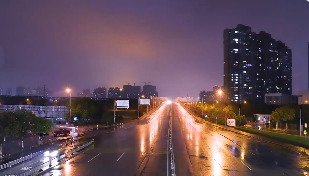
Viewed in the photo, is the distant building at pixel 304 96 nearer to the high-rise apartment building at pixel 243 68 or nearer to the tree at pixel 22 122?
the tree at pixel 22 122

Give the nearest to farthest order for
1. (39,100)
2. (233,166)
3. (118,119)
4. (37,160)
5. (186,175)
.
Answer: (186,175) → (233,166) → (37,160) → (118,119) → (39,100)

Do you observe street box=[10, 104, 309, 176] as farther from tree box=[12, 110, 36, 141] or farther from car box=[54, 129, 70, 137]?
car box=[54, 129, 70, 137]

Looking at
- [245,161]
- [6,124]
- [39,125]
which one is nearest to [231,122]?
[245,161]

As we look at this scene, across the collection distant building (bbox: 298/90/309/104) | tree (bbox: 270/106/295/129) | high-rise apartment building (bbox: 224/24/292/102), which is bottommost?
tree (bbox: 270/106/295/129)

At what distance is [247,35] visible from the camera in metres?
194

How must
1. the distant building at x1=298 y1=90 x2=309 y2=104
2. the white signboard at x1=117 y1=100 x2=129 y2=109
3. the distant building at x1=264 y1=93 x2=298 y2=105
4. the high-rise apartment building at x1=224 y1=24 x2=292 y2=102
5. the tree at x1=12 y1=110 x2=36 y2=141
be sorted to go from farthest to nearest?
the high-rise apartment building at x1=224 y1=24 x2=292 y2=102
the distant building at x1=264 y1=93 x2=298 y2=105
the distant building at x1=298 y1=90 x2=309 y2=104
the white signboard at x1=117 y1=100 x2=129 y2=109
the tree at x1=12 y1=110 x2=36 y2=141

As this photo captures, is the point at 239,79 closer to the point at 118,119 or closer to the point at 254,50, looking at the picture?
the point at 254,50

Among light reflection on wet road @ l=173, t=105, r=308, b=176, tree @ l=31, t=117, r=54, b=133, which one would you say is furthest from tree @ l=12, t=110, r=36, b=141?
light reflection on wet road @ l=173, t=105, r=308, b=176

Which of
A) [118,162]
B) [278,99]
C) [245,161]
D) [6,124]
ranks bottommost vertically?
[245,161]

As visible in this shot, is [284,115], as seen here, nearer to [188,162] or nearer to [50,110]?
[188,162]

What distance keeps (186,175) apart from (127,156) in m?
8.74

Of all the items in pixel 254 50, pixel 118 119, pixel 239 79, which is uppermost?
pixel 254 50

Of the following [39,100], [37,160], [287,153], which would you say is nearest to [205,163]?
[287,153]

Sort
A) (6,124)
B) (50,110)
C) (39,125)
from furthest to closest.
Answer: (50,110) → (39,125) → (6,124)
